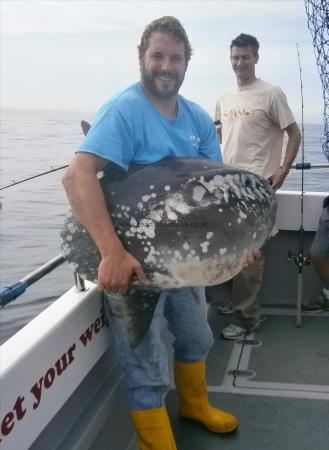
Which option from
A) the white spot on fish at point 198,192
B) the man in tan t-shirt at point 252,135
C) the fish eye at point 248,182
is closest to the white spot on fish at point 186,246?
the white spot on fish at point 198,192

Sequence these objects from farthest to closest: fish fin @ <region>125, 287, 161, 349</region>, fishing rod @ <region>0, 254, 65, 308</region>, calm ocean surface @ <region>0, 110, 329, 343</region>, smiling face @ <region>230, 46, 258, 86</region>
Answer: calm ocean surface @ <region>0, 110, 329, 343</region>
smiling face @ <region>230, 46, 258, 86</region>
fish fin @ <region>125, 287, 161, 349</region>
fishing rod @ <region>0, 254, 65, 308</region>

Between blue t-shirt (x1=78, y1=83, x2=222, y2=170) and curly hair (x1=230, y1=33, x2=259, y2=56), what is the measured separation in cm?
178

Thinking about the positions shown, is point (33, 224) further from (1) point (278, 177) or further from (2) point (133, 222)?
(2) point (133, 222)

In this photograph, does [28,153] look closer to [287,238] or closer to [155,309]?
[287,238]

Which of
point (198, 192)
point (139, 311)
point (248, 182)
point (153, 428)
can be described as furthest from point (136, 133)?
Answer: point (153, 428)

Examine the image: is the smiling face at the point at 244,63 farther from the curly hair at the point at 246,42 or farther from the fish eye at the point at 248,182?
the fish eye at the point at 248,182

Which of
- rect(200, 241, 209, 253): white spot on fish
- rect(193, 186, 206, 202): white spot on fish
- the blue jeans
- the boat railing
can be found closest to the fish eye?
rect(193, 186, 206, 202): white spot on fish

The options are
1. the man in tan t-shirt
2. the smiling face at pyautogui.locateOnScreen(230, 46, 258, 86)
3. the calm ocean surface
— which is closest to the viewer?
the man in tan t-shirt

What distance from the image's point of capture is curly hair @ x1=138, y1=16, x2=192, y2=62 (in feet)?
6.68

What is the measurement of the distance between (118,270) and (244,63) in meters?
2.45

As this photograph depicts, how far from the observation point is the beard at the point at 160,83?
202 centimetres

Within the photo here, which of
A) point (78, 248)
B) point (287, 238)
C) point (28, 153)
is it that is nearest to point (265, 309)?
point (287, 238)

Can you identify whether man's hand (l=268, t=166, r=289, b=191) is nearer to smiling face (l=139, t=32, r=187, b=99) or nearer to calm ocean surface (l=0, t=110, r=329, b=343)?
calm ocean surface (l=0, t=110, r=329, b=343)

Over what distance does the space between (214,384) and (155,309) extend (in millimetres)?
1158
